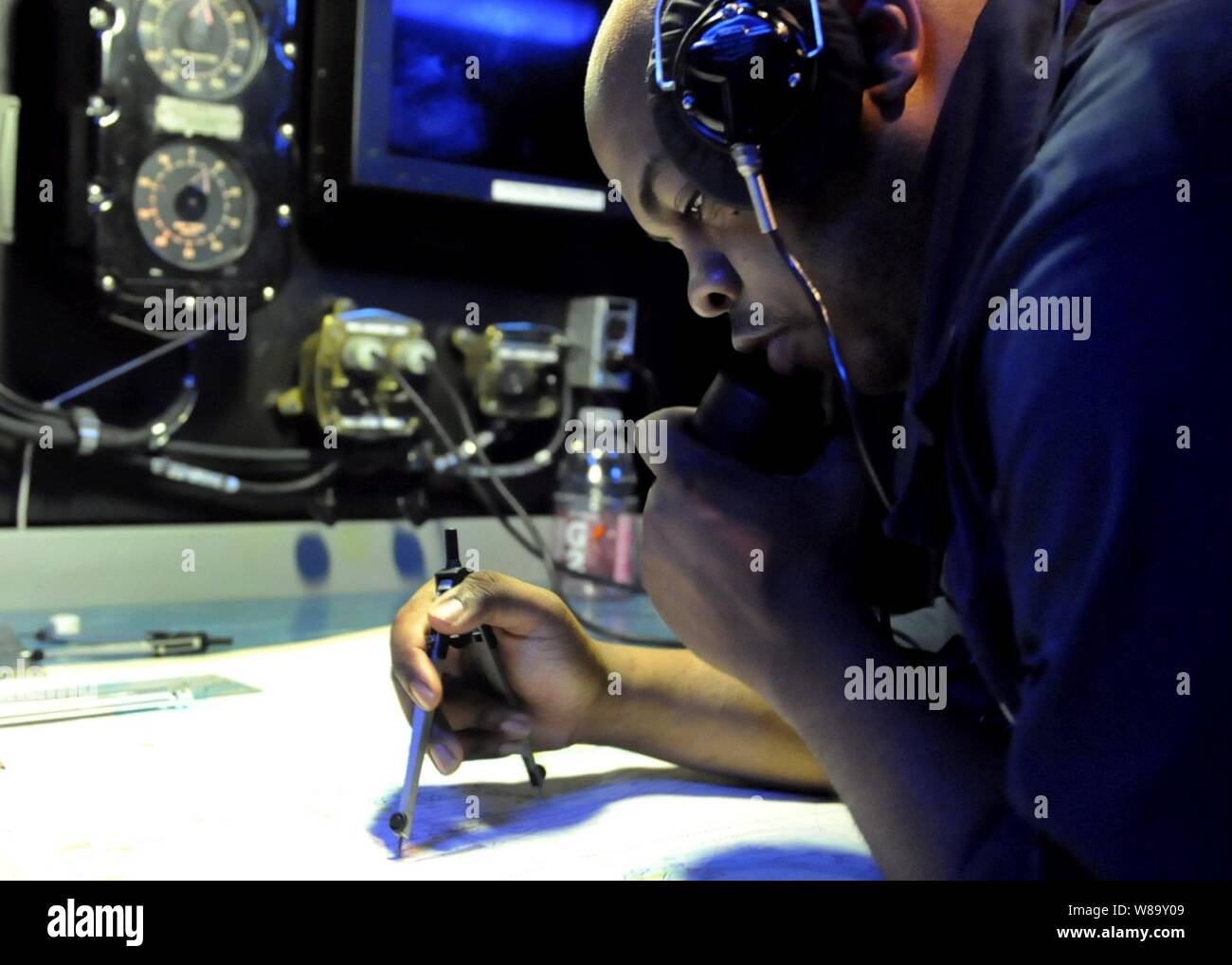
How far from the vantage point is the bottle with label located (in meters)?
1.47

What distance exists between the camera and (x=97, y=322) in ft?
4.11

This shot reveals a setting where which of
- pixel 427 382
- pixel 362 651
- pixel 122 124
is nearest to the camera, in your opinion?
pixel 362 651

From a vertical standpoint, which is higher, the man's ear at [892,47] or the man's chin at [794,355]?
the man's ear at [892,47]

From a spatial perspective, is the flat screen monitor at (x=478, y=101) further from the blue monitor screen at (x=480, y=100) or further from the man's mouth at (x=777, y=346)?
the man's mouth at (x=777, y=346)

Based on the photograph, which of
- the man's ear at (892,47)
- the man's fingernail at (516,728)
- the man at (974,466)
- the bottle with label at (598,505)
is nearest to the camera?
the man at (974,466)

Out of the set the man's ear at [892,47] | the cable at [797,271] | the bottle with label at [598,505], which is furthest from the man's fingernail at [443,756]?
the bottle with label at [598,505]

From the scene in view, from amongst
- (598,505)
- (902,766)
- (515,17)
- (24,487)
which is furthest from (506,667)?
(515,17)

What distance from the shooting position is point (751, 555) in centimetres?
67

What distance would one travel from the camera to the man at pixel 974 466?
424 mm

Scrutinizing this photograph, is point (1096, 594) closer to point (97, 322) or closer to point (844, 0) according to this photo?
point (844, 0)

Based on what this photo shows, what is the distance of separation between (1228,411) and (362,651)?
0.79 meters

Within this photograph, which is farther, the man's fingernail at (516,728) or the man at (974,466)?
the man's fingernail at (516,728)

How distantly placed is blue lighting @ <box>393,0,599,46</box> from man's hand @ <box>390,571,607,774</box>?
870mm
